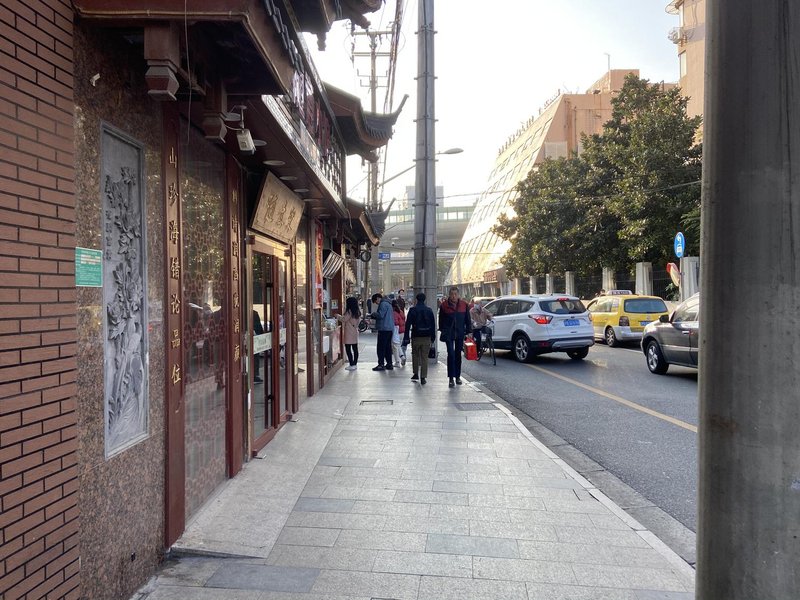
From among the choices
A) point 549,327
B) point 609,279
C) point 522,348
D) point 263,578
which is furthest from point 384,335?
point 609,279

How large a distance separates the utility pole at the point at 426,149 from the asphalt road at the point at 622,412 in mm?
3111

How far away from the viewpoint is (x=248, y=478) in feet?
18.0

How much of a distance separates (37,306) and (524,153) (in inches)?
2292

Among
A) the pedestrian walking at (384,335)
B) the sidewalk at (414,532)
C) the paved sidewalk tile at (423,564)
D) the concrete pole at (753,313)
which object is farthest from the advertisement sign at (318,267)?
the concrete pole at (753,313)

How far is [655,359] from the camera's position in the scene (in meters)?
12.6

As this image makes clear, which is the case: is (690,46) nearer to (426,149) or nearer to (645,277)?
(645,277)

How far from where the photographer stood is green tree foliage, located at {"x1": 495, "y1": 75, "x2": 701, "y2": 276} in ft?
78.3

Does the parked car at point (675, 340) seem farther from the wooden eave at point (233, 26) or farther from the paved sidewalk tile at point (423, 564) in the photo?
the wooden eave at point (233, 26)

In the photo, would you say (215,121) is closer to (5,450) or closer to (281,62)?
(281,62)

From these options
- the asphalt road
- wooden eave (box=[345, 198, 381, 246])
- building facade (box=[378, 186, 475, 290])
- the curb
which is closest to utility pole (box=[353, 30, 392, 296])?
wooden eave (box=[345, 198, 381, 246])

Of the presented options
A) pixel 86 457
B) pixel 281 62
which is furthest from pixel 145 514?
pixel 281 62

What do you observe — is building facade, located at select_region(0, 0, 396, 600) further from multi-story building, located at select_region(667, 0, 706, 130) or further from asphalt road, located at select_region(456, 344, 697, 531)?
multi-story building, located at select_region(667, 0, 706, 130)

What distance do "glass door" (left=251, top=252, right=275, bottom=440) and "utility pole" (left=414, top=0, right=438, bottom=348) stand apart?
8771mm

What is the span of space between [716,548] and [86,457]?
273 centimetres
